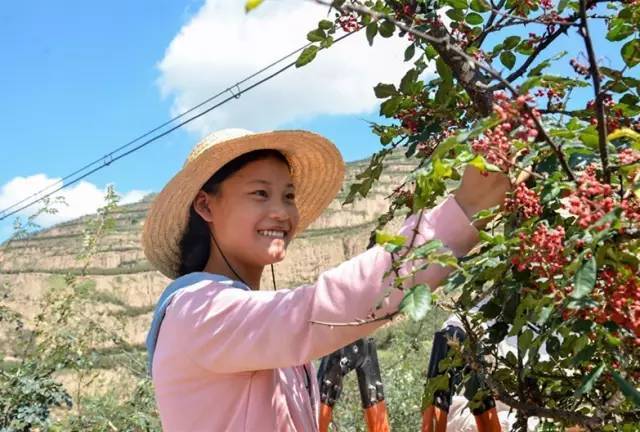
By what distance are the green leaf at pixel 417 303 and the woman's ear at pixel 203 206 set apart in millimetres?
934

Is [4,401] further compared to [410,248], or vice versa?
[4,401]

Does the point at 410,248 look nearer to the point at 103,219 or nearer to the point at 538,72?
the point at 538,72

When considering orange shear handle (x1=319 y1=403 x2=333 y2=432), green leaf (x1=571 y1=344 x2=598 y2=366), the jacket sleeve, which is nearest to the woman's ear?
the jacket sleeve

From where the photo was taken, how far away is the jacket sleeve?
1156 millimetres

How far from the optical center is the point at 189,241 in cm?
195

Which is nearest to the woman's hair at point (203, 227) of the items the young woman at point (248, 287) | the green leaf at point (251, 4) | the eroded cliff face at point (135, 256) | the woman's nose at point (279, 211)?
the young woman at point (248, 287)

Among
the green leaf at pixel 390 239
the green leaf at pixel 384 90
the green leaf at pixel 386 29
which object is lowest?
the green leaf at pixel 390 239

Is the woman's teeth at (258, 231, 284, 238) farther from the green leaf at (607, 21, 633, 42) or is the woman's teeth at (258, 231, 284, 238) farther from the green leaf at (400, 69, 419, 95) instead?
the green leaf at (607, 21, 633, 42)

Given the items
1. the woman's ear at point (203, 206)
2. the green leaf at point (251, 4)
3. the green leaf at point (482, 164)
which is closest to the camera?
the green leaf at point (251, 4)

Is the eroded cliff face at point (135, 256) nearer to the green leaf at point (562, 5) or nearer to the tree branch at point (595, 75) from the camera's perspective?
the green leaf at point (562, 5)

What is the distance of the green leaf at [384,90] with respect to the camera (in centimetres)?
165

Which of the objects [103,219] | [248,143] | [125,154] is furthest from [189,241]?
[125,154]

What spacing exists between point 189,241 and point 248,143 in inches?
13.4

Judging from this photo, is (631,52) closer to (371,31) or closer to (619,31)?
(619,31)
